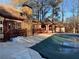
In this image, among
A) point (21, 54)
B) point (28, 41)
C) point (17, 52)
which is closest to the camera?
point (21, 54)

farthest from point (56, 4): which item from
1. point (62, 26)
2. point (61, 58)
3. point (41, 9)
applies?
point (61, 58)

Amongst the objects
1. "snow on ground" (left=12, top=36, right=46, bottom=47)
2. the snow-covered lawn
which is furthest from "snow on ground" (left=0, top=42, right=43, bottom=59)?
"snow on ground" (left=12, top=36, right=46, bottom=47)

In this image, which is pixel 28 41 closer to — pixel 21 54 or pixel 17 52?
pixel 17 52

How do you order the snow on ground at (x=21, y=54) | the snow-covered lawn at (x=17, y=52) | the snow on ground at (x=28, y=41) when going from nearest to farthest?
the snow on ground at (x=21, y=54) < the snow-covered lawn at (x=17, y=52) < the snow on ground at (x=28, y=41)

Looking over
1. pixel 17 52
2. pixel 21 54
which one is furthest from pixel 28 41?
pixel 21 54

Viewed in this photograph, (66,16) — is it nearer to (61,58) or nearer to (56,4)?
(56,4)

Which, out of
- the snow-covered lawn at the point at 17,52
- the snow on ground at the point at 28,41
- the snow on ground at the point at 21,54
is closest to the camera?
the snow on ground at the point at 21,54

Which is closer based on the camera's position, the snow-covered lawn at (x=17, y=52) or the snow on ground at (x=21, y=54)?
the snow on ground at (x=21, y=54)

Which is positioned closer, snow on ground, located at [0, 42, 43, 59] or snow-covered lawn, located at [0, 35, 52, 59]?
snow on ground, located at [0, 42, 43, 59]

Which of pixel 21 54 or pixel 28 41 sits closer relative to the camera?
pixel 21 54

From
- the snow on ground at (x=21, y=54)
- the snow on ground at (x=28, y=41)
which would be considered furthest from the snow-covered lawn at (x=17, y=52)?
the snow on ground at (x=28, y=41)

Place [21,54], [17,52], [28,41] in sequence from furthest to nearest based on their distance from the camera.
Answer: [28,41], [17,52], [21,54]

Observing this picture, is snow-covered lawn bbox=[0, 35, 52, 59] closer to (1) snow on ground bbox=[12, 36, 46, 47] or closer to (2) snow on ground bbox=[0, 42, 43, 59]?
(2) snow on ground bbox=[0, 42, 43, 59]

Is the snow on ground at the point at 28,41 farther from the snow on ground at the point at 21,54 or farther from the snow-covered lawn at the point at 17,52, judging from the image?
the snow on ground at the point at 21,54
